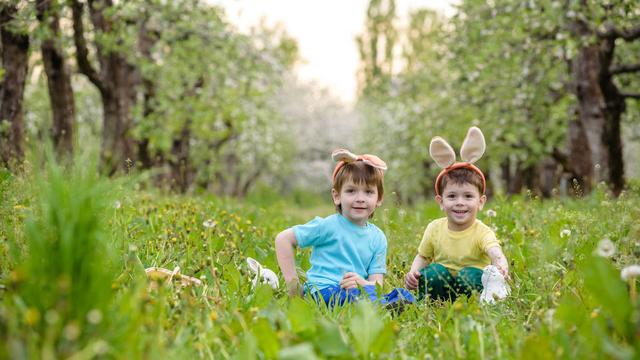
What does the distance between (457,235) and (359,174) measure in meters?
Result: 0.77

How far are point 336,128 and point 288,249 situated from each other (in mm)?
36450

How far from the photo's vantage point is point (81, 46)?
29.8ft

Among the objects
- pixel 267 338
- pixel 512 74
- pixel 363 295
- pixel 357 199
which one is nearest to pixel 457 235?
pixel 357 199

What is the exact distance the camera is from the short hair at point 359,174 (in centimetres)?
373

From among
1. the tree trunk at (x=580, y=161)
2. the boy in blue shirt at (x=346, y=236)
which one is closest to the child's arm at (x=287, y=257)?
the boy in blue shirt at (x=346, y=236)

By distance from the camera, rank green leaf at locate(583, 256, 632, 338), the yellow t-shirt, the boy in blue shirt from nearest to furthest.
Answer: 1. green leaf at locate(583, 256, 632, 338)
2. the boy in blue shirt
3. the yellow t-shirt

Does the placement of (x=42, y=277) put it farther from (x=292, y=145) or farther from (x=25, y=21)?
(x=292, y=145)

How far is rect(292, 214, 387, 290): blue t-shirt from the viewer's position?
3.71 m

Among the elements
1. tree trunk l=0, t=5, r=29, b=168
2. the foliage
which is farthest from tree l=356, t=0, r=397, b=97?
tree trunk l=0, t=5, r=29, b=168

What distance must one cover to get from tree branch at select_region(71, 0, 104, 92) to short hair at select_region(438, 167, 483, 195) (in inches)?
235

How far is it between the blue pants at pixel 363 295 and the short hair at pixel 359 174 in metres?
0.60

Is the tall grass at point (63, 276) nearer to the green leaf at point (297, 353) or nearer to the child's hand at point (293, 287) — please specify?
the green leaf at point (297, 353)

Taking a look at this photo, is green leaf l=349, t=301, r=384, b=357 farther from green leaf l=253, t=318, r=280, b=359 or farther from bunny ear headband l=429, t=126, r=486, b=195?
bunny ear headband l=429, t=126, r=486, b=195

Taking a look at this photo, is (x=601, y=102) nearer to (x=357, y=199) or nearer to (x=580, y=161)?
(x=580, y=161)
